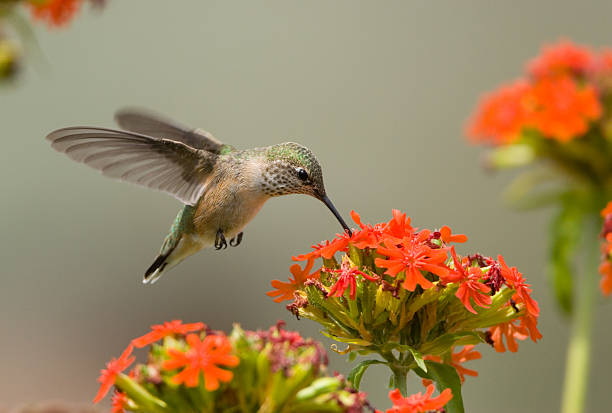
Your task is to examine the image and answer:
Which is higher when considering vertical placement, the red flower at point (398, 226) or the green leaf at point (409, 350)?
the red flower at point (398, 226)

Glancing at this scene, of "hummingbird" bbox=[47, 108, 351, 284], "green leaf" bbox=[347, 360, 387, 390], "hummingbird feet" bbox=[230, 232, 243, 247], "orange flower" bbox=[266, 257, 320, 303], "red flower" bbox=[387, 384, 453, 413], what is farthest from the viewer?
"hummingbird feet" bbox=[230, 232, 243, 247]

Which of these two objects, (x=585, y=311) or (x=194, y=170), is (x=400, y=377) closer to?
(x=194, y=170)

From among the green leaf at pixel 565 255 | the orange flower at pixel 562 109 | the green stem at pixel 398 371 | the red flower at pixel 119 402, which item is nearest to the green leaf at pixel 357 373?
the green stem at pixel 398 371

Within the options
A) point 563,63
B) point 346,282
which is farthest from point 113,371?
point 563,63

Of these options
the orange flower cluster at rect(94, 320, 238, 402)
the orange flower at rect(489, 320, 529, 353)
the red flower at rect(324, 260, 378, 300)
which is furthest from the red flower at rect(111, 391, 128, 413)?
the orange flower at rect(489, 320, 529, 353)

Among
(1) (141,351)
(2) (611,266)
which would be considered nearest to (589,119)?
(2) (611,266)

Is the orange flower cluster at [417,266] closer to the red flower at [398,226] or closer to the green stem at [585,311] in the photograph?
the red flower at [398,226]

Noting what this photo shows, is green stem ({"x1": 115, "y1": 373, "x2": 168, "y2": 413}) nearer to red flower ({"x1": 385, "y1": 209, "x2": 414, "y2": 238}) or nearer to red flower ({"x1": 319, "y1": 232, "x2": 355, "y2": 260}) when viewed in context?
red flower ({"x1": 319, "y1": 232, "x2": 355, "y2": 260})
